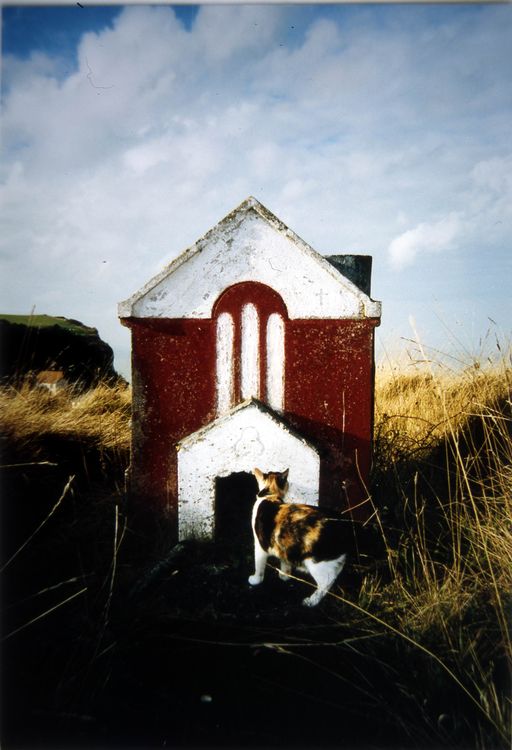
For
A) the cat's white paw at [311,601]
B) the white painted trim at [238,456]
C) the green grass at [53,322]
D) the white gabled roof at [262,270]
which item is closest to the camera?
the cat's white paw at [311,601]

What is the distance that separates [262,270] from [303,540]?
1.91 m

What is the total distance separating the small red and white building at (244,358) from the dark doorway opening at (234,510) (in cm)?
10

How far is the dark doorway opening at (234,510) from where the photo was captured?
151 inches

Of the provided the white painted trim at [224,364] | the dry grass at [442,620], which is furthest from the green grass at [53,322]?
the white painted trim at [224,364]

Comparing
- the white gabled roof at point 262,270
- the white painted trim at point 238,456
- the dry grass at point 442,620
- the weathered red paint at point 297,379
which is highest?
the white gabled roof at point 262,270

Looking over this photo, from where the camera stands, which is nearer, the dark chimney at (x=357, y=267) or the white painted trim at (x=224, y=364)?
the white painted trim at (x=224, y=364)

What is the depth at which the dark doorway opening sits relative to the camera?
3831 millimetres

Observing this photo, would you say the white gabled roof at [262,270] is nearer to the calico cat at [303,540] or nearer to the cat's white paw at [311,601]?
the calico cat at [303,540]

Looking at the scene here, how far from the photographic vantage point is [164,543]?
12.9 feet

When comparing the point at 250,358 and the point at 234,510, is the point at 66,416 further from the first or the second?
the point at 250,358

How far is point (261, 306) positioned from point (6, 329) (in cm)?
587

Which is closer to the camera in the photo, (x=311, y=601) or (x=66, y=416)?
(x=311, y=601)

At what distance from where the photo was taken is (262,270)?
3811 mm

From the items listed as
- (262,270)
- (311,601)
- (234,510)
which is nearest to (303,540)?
(311,601)
